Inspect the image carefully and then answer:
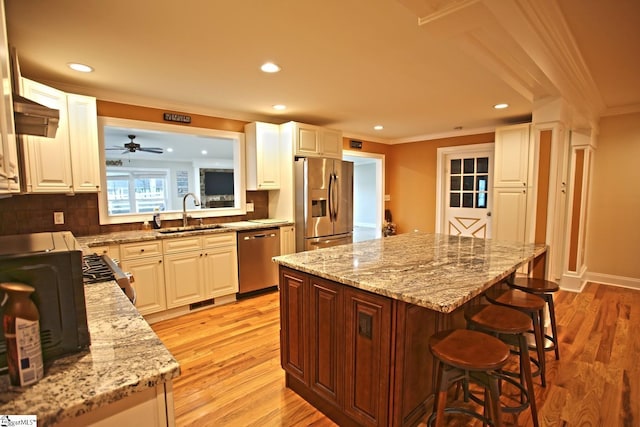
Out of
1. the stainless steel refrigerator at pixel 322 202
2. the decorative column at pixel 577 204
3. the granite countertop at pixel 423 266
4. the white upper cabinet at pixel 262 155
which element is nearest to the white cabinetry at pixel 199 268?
the white upper cabinet at pixel 262 155

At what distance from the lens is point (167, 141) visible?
619cm

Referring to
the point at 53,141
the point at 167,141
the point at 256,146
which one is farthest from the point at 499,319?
the point at 167,141

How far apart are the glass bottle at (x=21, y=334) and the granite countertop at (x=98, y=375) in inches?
1.4

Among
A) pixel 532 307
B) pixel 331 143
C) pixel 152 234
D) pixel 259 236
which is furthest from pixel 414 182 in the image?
pixel 152 234

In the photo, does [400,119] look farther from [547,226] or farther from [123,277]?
[123,277]

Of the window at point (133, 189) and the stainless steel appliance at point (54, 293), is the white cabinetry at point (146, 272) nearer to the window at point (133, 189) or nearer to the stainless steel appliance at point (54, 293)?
the stainless steel appliance at point (54, 293)

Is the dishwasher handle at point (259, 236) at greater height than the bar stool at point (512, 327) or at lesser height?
greater

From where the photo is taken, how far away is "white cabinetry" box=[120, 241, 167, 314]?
302cm

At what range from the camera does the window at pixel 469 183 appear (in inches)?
206

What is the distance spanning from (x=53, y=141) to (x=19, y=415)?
8.95 feet

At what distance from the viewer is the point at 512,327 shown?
5.53ft

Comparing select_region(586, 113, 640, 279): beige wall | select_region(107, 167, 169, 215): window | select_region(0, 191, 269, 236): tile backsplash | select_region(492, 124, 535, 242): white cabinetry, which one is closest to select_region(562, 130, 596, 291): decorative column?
select_region(586, 113, 640, 279): beige wall

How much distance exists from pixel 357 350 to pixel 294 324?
1.71 ft

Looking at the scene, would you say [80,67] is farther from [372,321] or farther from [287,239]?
[372,321]
